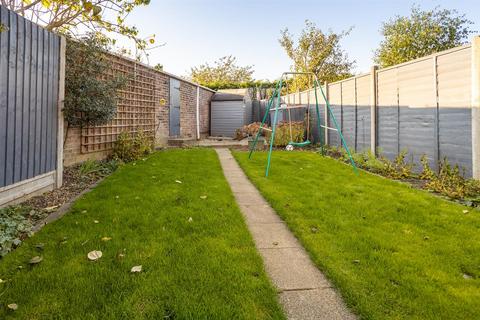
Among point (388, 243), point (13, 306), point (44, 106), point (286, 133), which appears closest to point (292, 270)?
point (388, 243)

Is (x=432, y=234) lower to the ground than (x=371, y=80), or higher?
lower

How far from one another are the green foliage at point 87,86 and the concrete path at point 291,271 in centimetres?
328

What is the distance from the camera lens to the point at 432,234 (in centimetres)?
292

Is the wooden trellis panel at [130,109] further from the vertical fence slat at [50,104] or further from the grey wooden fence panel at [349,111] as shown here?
the grey wooden fence panel at [349,111]

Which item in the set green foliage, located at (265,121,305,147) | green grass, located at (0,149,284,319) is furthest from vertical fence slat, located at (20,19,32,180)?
green foliage, located at (265,121,305,147)

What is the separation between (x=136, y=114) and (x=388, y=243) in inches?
288

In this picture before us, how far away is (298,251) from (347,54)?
68.0 ft

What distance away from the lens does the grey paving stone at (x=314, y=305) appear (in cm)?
171

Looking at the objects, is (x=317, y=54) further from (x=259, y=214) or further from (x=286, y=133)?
(x=259, y=214)

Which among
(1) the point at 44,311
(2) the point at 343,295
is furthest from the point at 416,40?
(1) the point at 44,311

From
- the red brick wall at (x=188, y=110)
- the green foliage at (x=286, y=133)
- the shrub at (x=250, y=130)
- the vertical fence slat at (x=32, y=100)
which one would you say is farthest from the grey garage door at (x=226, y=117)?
the vertical fence slat at (x=32, y=100)

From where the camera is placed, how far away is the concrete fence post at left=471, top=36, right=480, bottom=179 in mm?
4305

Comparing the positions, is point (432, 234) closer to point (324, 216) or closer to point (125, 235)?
point (324, 216)

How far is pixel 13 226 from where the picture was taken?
2854mm
